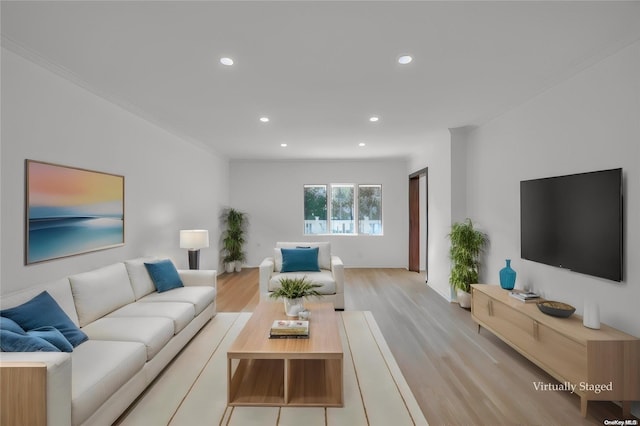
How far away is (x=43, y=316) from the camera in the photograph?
2123 mm

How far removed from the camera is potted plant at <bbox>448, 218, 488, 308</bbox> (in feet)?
14.1

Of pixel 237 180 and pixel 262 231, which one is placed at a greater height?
pixel 237 180

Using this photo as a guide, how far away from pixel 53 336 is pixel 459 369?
308 centimetres

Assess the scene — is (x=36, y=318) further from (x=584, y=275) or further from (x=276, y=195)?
(x=276, y=195)

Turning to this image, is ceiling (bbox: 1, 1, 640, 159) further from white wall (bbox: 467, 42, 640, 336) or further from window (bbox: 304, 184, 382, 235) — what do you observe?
window (bbox: 304, 184, 382, 235)

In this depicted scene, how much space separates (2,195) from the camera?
223 centimetres

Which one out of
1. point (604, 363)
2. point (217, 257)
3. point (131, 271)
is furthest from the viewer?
point (217, 257)

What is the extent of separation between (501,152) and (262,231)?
205 inches

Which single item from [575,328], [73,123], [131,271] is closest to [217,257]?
[131,271]

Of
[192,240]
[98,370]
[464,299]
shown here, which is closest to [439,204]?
[464,299]

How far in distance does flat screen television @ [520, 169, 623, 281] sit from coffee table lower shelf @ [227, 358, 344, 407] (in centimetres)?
219

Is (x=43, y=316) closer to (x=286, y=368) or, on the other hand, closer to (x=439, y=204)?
(x=286, y=368)

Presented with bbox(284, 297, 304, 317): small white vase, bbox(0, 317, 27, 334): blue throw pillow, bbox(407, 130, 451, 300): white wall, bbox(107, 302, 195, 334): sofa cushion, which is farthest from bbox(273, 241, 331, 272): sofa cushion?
bbox(0, 317, 27, 334): blue throw pillow

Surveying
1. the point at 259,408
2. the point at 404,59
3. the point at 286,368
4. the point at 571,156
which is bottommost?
the point at 259,408
